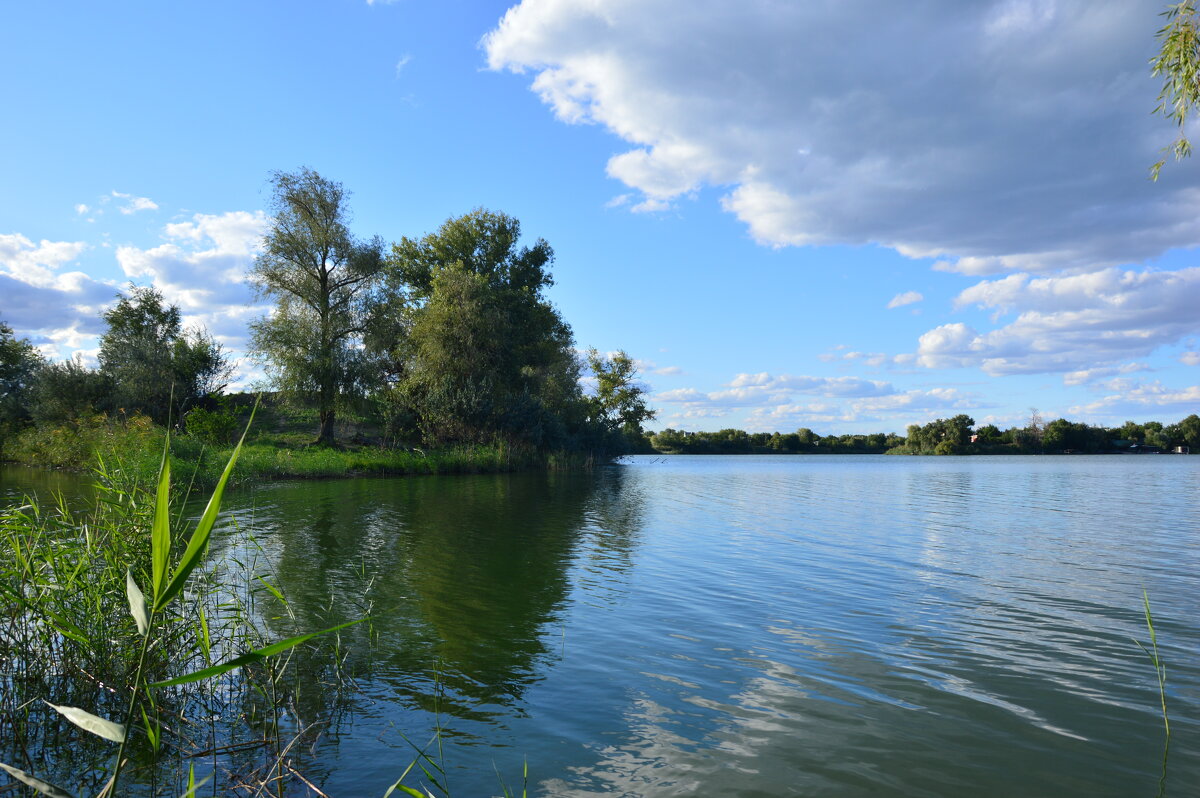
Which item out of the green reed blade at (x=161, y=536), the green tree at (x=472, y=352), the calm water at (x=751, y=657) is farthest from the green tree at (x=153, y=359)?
the green reed blade at (x=161, y=536)

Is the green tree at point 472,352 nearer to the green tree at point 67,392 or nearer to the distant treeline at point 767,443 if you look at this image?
the green tree at point 67,392

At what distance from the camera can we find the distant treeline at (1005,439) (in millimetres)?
102500

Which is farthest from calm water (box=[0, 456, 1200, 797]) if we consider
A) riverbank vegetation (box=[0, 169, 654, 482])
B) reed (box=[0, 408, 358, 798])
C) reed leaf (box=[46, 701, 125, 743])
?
riverbank vegetation (box=[0, 169, 654, 482])

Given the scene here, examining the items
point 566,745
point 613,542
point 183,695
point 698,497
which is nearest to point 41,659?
point 183,695

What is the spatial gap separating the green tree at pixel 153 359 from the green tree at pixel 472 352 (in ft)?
36.7

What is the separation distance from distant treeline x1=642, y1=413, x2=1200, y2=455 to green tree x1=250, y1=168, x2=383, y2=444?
211 feet

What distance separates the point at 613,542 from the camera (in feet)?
48.6

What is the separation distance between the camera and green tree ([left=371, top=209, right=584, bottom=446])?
39.1 meters

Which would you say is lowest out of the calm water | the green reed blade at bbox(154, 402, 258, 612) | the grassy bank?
the calm water

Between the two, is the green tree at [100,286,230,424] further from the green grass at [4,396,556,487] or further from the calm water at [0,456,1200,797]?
the calm water at [0,456,1200,797]

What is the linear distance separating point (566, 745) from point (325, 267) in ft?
137

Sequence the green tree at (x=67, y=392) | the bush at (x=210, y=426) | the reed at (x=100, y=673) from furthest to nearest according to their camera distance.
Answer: the green tree at (x=67, y=392)
the bush at (x=210, y=426)
the reed at (x=100, y=673)

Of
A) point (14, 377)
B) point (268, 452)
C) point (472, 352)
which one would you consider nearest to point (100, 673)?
point (268, 452)

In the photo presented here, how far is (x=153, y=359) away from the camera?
40.4 meters
